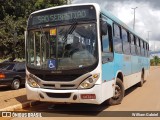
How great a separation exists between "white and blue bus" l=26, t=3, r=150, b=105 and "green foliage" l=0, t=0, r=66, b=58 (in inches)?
481

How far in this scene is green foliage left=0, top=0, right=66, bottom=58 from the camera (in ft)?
73.8

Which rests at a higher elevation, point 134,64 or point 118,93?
point 134,64

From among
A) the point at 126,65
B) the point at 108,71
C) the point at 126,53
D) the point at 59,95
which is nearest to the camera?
the point at 59,95

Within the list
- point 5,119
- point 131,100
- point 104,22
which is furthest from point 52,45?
point 131,100

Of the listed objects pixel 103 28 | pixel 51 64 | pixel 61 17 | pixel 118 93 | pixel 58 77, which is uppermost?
pixel 61 17

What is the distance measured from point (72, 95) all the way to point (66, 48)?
1412mm

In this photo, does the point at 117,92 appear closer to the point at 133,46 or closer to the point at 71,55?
the point at 71,55

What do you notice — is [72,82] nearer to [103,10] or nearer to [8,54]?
[103,10]

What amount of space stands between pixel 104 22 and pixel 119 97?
316cm

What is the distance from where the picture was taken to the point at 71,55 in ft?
30.5

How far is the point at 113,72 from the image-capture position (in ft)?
34.8

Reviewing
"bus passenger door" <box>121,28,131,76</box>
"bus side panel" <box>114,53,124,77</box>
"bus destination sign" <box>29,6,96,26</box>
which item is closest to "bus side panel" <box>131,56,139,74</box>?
"bus passenger door" <box>121,28,131,76</box>

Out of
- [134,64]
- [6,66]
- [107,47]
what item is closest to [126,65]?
[134,64]

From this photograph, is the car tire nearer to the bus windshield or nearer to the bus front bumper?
the bus windshield
